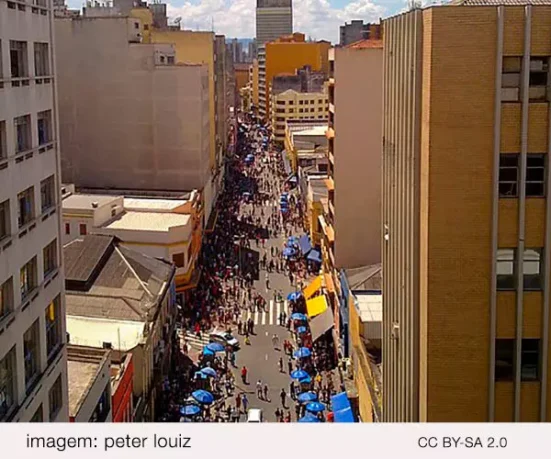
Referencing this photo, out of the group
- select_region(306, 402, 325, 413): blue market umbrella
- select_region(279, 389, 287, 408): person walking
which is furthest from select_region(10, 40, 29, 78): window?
select_region(279, 389, 287, 408): person walking

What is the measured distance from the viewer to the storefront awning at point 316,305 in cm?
2544

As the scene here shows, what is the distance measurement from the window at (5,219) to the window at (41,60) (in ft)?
5.67

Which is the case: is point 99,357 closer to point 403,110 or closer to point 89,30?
point 403,110

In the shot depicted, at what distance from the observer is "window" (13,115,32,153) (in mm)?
8731

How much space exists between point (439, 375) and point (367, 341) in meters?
8.87

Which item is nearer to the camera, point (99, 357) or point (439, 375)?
point (439, 375)

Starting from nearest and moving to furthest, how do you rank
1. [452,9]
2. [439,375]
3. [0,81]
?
[0,81]
[452,9]
[439,375]

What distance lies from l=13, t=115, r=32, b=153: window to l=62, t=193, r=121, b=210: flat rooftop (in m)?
19.4

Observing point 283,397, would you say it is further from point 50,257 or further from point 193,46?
point 193,46

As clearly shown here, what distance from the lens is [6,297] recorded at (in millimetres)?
8406

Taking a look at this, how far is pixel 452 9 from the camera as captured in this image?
8.87m

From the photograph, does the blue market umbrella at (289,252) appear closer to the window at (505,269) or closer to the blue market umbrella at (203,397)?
the blue market umbrella at (203,397)
